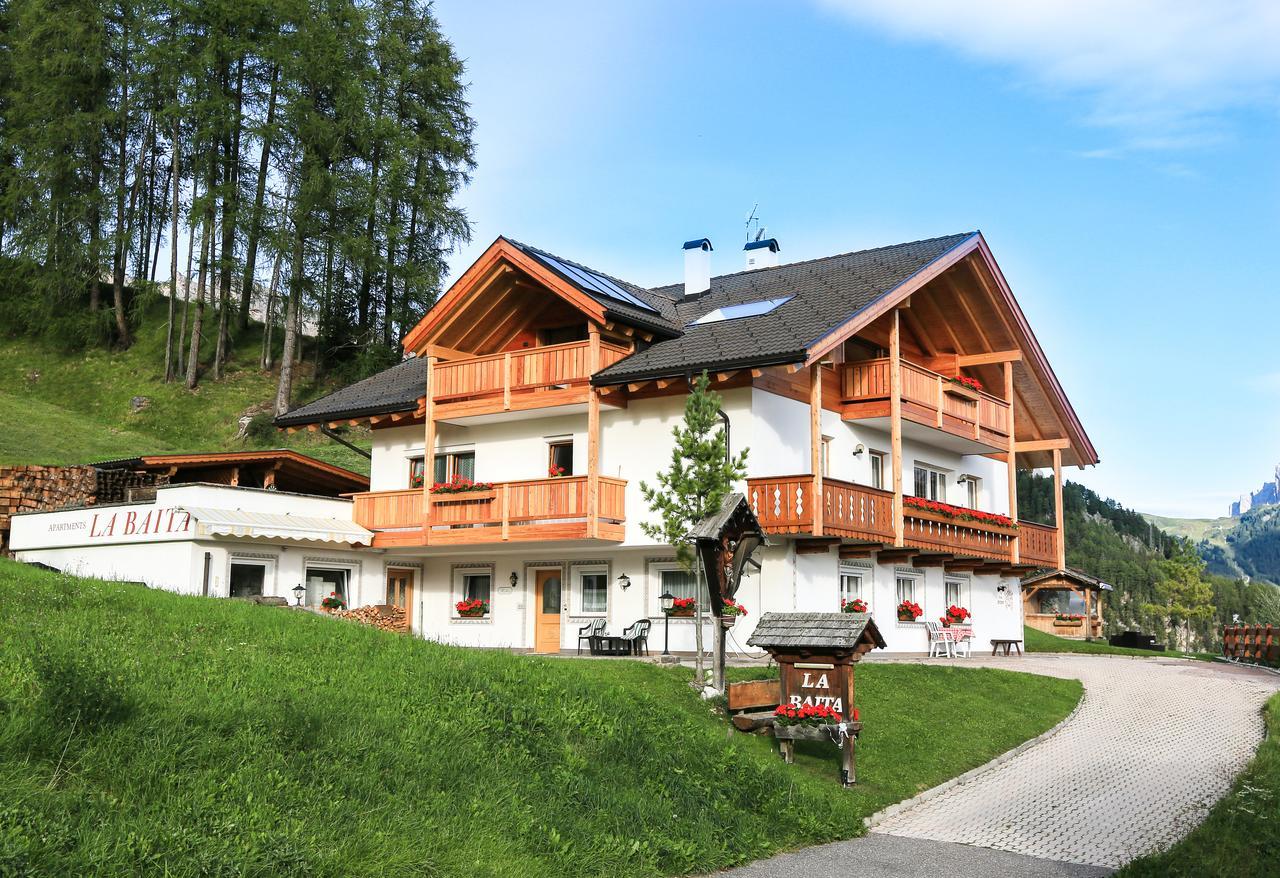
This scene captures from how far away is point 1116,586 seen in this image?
3531 inches

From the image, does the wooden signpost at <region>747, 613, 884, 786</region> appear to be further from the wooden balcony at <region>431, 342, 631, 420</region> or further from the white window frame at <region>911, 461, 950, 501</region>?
the white window frame at <region>911, 461, 950, 501</region>

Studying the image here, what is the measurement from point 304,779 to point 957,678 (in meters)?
13.4

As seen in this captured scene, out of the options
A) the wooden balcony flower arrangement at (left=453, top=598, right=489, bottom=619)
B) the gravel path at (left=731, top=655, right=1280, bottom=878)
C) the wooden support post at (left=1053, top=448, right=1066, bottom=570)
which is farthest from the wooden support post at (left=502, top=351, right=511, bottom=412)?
the wooden support post at (left=1053, top=448, right=1066, bottom=570)

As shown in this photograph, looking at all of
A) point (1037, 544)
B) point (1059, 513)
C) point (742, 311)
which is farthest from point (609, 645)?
point (1059, 513)

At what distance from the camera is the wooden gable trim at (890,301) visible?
22.3m

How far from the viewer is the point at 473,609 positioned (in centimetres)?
2753

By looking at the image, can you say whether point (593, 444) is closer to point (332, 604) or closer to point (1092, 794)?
point (332, 604)

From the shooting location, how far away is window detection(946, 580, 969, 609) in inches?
1141

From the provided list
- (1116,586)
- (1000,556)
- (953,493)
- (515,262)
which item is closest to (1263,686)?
(1000,556)

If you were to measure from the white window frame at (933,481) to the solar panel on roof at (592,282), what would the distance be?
7349 millimetres

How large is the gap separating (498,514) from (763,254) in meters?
11.0

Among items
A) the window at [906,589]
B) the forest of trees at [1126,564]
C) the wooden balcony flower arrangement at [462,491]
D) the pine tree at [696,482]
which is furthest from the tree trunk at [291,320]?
the forest of trees at [1126,564]

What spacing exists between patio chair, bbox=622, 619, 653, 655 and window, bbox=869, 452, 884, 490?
22.1 ft

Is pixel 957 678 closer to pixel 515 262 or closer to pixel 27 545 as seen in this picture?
pixel 515 262
